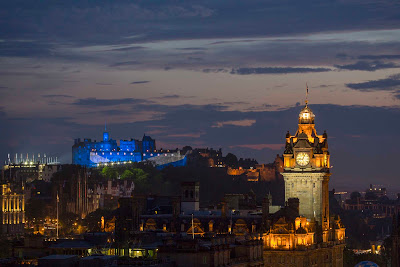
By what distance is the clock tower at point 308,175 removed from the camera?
571 feet

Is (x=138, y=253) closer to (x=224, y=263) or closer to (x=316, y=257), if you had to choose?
(x=224, y=263)

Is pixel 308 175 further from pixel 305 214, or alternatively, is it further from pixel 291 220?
pixel 291 220

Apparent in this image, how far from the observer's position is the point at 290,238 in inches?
6383

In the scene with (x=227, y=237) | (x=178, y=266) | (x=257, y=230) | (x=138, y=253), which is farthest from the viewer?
(x=257, y=230)

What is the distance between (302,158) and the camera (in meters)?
176

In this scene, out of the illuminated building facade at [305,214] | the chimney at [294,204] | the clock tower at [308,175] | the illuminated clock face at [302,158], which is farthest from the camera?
the illuminated clock face at [302,158]

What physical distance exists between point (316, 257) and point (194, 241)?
46813 millimetres

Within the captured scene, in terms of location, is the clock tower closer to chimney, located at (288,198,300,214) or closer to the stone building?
the stone building

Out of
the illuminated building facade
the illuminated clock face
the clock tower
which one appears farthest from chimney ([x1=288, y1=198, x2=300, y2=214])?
the illuminated clock face

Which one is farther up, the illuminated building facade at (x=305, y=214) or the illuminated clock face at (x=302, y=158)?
the illuminated clock face at (x=302, y=158)

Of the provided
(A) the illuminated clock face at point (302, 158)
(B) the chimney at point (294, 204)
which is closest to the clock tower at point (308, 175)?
(A) the illuminated clock face at point (302, 158)

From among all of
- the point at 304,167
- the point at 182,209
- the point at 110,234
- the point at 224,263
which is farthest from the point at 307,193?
the point at 224,263

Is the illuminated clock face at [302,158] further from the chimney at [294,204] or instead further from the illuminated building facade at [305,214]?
the chimney at [294,204]

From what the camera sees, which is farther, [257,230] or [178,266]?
[257,230]
